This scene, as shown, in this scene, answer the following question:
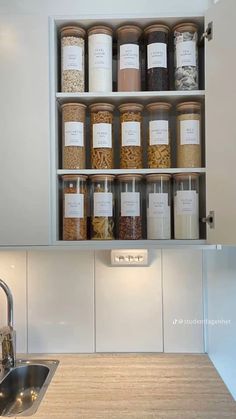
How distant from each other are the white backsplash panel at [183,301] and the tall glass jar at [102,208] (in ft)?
1.10

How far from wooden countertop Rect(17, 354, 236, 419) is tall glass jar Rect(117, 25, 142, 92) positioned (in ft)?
3.24

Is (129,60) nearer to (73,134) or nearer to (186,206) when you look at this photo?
(73,134)

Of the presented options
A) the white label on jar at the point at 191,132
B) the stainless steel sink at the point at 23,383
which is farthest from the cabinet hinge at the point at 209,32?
the stainless steel sink at the point at 23,383

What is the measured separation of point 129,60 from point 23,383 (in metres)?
1.24

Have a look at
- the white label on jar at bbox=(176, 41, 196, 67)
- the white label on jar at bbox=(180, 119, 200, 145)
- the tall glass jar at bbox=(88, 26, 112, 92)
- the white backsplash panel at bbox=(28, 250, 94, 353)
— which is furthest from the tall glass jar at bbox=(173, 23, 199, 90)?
the white backsplash panel at bbox=(28, 250, 94, 353)

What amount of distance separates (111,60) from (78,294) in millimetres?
904

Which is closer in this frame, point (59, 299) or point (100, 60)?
point (100, 60)

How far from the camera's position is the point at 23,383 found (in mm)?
1358

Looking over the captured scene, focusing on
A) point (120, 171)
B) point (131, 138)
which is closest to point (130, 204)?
point (120, 171)

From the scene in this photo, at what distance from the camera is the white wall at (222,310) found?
1.25 meters

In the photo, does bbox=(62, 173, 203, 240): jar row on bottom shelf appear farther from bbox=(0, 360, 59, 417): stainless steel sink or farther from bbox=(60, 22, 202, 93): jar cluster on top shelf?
bbox=(0, 360, 59, 417): stainless steel sink

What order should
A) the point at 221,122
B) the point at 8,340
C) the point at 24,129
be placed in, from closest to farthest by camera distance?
the point at 221,122
the point at 24,129
the point at 8,340

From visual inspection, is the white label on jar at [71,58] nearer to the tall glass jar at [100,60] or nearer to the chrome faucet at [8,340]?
the tall glass jar at [100,60]

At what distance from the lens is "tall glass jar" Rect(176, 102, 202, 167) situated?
1218 millimetres
